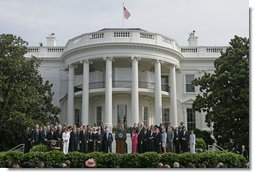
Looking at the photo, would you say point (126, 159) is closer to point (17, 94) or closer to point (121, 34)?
point (17, 94)

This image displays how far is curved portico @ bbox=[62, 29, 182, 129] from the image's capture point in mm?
29031

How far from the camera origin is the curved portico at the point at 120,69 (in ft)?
95.2

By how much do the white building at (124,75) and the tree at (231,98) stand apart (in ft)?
12.4

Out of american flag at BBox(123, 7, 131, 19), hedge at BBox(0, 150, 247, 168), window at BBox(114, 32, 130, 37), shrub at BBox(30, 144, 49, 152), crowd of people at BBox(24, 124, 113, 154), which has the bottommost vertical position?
hedge at BBox(0, 150, 247, 168)

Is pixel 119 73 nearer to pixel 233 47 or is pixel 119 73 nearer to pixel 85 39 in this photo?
pixel 85 39

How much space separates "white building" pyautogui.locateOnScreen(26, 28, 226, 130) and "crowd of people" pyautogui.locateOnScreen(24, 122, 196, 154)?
8337 mm

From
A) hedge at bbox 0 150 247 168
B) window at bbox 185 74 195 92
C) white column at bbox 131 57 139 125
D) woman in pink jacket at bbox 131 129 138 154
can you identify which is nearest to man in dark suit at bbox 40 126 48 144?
hedge at bbox 0 150 247 168

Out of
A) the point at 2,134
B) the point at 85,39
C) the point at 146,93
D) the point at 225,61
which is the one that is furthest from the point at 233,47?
the point at 2,134

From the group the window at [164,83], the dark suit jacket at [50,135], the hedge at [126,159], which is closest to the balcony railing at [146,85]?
the window at [164,83]

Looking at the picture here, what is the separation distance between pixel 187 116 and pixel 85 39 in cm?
943

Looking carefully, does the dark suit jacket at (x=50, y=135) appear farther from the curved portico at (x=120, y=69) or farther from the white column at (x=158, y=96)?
the white column at (x=158, y=96)

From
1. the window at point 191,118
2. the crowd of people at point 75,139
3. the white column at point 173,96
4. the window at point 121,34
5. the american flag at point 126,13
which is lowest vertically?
the crowd of people at point 75,139

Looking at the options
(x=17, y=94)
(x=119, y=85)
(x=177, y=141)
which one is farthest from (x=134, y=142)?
(x=119, y=85)

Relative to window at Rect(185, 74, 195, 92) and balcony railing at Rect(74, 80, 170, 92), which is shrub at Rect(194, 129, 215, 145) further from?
window at Rect(185, 74, 195, 92)
